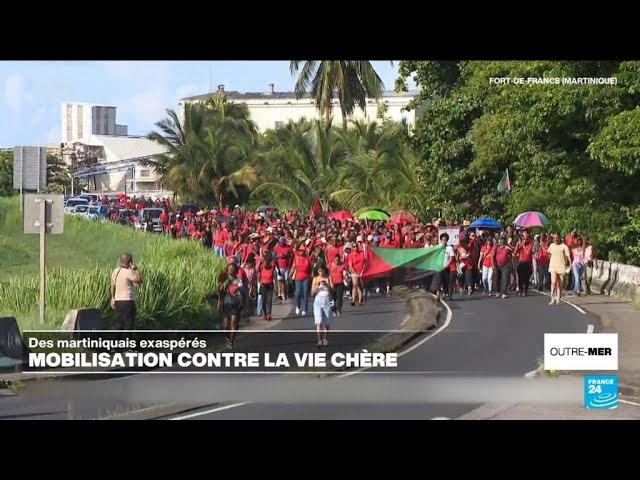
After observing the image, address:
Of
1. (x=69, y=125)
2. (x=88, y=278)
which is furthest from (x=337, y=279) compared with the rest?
(x=69, y=125)

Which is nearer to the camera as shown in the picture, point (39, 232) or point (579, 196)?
point (39, 232)

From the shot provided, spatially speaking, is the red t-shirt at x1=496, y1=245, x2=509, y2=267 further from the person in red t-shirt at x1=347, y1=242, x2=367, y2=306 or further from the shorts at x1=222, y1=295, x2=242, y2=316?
the shorts at x1=222, y1=295, x2=242, y2=316

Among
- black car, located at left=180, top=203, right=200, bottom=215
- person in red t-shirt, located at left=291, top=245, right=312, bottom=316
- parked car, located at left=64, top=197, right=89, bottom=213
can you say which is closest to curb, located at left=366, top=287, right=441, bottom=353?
person in red t-shirt, located at left=291, top=245, right=312, bottom=316

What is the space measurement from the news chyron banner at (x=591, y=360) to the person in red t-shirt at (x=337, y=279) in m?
1.44

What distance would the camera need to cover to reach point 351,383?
26.2ft

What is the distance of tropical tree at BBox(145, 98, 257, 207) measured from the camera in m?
8.46

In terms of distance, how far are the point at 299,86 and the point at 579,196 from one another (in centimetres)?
228

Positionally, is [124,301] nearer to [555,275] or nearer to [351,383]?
[351,383]

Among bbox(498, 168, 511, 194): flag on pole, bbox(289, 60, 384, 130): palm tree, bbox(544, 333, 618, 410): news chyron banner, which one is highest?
bbox(289, 60, 384, 130): palm tree

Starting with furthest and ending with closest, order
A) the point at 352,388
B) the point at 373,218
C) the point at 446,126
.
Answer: the point at 446,126 < the point at 373,218 < the point at 352,388
